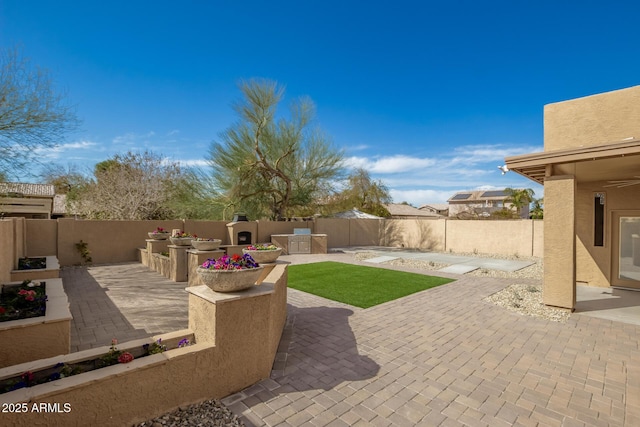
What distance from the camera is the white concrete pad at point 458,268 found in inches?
426

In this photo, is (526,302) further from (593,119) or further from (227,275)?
(227,275)

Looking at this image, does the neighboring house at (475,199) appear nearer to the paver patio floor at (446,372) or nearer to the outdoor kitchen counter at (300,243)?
the outdoor kitchen counter at (300,243)

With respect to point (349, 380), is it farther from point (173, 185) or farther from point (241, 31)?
point (173, 185)

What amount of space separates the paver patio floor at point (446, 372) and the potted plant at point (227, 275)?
1.11 m

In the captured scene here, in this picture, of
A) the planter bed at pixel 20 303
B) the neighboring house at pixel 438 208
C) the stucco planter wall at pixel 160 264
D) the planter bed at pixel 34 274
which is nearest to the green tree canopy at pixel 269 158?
the stucco planter wall at pixel 160 264

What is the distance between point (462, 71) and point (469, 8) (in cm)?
463

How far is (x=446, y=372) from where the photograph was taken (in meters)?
3.64

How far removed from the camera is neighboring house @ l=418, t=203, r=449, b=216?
201 ft

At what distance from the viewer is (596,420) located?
2.76 metres

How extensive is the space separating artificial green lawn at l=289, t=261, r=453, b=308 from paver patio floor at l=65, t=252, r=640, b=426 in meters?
1.24

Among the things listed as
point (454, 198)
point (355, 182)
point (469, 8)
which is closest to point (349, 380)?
point (469, 8)

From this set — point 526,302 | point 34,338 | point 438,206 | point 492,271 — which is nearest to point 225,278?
point 34,338

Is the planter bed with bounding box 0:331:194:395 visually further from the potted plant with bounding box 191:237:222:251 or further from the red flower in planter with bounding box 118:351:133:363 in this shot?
the potted plant with bounding box 191:237:222:251

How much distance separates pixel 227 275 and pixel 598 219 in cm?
1049
